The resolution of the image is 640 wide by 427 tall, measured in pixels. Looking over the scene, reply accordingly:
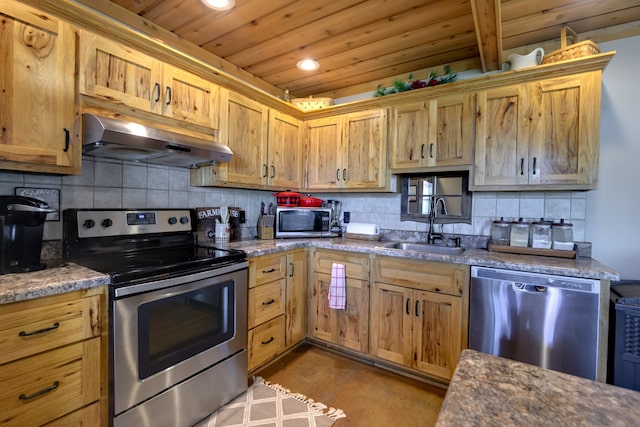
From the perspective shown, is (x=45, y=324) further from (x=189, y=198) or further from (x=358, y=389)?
(x=358, y=389)

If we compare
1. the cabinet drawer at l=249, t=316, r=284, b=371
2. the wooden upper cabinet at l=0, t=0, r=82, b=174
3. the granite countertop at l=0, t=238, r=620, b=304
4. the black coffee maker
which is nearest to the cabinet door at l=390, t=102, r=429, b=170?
the granite countertop at l=0, t=238, r=620, b=304

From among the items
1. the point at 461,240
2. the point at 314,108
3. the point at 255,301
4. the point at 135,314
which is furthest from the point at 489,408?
the point at 314,108

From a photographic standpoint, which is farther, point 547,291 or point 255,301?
point 255,301

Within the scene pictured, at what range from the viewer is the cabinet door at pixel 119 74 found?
1.59 m

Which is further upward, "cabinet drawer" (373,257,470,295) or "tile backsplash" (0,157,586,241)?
"tile backsplash" (0,157,586,241)

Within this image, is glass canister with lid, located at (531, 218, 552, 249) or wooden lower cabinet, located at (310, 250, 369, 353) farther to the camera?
wooden lower cabinet, located at (310, 250, 369, 353)

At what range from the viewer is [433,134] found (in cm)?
244

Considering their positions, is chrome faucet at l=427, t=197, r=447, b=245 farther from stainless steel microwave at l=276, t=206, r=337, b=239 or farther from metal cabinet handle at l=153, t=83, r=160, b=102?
metal cabinet handle at l=153, t=83, r=160, b=102

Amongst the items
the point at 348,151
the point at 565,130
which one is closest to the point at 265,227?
the point at 348,151

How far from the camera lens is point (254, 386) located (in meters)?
2.10

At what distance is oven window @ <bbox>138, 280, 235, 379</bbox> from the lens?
1.50 metres

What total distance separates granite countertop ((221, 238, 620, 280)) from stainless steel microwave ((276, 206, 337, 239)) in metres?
0.20

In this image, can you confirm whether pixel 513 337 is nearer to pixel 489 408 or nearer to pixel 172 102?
pixel 489 408

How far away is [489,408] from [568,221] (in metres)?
2.25
